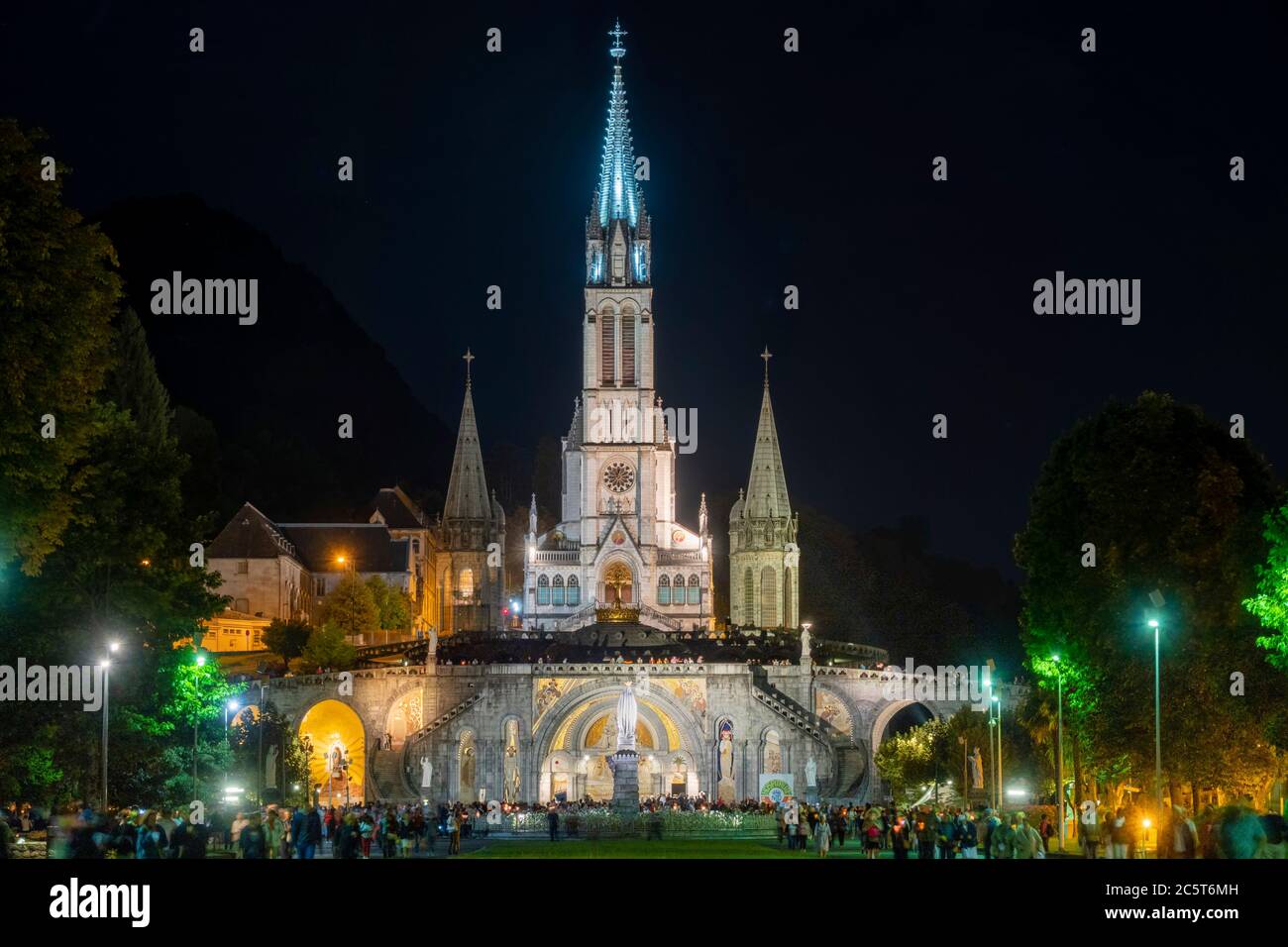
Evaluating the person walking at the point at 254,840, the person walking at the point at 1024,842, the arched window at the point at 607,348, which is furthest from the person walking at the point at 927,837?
the arched window at the point at 607,348

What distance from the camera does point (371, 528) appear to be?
127m

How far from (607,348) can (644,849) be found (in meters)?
76.0

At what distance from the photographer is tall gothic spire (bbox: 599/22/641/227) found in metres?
125

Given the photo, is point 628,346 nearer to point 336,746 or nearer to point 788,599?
point 788,599

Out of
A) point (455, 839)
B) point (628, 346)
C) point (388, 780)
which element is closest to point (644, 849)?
point (455, 839)

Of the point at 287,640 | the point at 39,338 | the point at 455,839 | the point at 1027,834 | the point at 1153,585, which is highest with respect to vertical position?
the point at 39,338

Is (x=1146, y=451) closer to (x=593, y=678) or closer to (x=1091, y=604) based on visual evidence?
(x=1091, y=604)

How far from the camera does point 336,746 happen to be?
3568 inches

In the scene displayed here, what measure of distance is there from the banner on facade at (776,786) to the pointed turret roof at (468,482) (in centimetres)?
4212

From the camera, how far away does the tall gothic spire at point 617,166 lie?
124812mm

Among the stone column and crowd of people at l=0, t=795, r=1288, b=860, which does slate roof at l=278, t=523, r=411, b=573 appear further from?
crowd of people at l=0, t=795, r=1288, b=860

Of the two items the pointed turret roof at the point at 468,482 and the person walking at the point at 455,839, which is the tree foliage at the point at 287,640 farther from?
the person walking at the point at 455,839

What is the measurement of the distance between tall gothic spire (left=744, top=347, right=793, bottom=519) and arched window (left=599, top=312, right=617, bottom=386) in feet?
31.0
